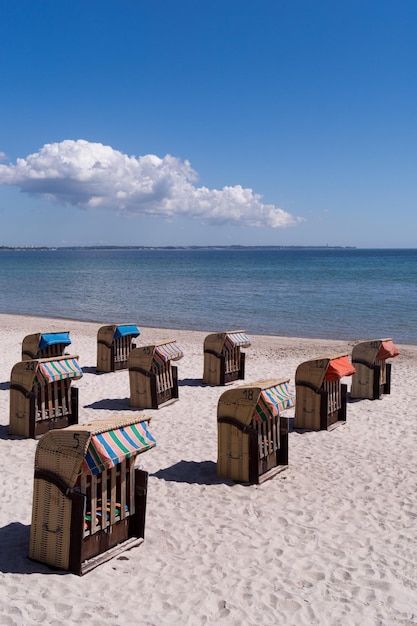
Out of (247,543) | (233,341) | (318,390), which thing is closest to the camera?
(247,543)

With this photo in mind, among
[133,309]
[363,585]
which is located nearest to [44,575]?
[363,585]

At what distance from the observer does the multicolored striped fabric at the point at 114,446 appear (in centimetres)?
585

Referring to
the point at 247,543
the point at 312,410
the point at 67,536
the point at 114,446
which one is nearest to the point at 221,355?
the point at 312,410

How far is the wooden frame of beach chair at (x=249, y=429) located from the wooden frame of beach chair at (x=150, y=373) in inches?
159

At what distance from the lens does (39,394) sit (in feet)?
34.6

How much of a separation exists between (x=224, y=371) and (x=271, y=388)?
650 centimetres

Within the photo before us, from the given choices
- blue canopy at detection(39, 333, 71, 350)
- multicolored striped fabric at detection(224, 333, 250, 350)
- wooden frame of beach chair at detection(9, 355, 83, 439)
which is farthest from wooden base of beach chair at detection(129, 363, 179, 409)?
blue canopy at detection(39, 333, 71, 350)

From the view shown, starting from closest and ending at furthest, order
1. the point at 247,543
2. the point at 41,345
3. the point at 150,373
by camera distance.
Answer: the point at 247,543 < the point at 150,373 < the point at 41,345

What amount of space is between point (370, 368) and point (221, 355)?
3655 mm

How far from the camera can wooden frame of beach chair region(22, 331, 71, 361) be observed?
579 inches

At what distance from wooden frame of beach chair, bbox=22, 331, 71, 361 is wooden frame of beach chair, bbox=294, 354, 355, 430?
21.5 feet

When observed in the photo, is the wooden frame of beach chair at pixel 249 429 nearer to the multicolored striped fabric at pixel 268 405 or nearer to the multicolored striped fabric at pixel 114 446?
the multicolored striped fabric at pixel 268 405

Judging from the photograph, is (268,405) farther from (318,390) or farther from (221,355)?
(221,355)

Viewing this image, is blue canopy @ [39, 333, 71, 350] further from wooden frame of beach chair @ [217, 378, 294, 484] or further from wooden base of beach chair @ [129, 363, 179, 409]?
wooden frame of beach chair @ [217, 378, 294, 484]
